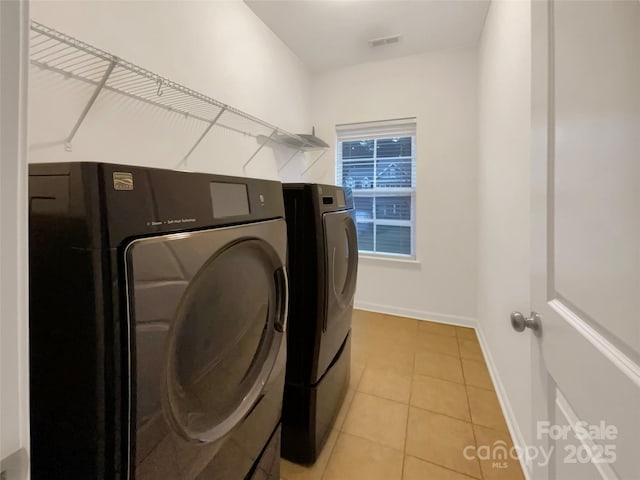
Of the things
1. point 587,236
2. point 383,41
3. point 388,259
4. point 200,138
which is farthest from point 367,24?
point 587,236

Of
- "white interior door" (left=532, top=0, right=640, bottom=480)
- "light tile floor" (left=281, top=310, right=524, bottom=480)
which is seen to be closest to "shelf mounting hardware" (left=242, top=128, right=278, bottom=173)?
"light tile floor" (left=281, top=310, right=524, bottom=480)

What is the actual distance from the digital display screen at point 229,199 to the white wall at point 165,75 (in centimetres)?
84

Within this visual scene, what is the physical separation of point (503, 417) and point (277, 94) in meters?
2.81

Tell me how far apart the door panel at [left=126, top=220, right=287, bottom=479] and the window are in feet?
7.77

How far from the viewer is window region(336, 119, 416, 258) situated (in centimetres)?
303

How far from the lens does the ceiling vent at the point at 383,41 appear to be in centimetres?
253

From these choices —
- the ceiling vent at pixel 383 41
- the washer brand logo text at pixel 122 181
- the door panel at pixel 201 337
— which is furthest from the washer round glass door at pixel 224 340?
the ceiling vent at pixel 383 41

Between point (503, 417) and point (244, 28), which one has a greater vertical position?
point (244, 28)

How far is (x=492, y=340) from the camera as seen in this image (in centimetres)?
203

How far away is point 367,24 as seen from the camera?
7.72 ft

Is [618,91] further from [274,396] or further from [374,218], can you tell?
[374,218]

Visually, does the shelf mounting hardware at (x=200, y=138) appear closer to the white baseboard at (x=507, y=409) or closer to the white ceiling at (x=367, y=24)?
the white ceiling at (x=367, y=24)

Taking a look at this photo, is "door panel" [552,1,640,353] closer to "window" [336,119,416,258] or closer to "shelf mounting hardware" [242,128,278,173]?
"shelf mounting hardware" [242,128,278,173]

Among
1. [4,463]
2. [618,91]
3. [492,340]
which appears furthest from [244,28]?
[492,340]
